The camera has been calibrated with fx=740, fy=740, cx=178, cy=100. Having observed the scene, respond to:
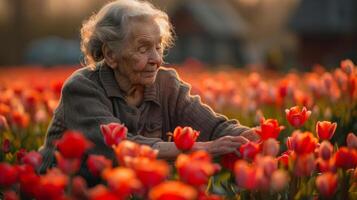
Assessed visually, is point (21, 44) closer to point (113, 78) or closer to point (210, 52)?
point (210, 52)

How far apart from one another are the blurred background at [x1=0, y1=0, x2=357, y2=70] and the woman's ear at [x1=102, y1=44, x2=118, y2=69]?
8.26 metres

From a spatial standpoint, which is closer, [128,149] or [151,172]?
[151,172]

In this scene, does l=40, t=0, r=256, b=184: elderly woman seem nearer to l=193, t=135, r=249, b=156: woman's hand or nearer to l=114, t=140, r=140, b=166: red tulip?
l=193, t=135, r=249, b=156: woman's hand

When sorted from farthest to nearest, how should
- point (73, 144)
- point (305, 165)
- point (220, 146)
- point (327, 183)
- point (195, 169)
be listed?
1. point (220, 146)
2. point (305, 165)
3. point (327, 183)
4. point (73, 144)
5. point (195, 169)

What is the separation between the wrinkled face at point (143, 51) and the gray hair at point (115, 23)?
0.04 meters

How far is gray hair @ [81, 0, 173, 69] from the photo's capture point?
12.0ft

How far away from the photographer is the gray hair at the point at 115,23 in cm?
367

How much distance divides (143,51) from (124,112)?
0.34 meters

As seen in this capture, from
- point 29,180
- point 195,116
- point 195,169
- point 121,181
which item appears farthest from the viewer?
point 195,116

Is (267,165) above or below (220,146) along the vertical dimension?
above

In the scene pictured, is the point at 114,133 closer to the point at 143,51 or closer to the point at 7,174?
the point at 7,174

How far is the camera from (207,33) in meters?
43.6

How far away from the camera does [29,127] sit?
5676 mm

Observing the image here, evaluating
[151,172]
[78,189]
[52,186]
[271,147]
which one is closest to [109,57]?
[271,147]
